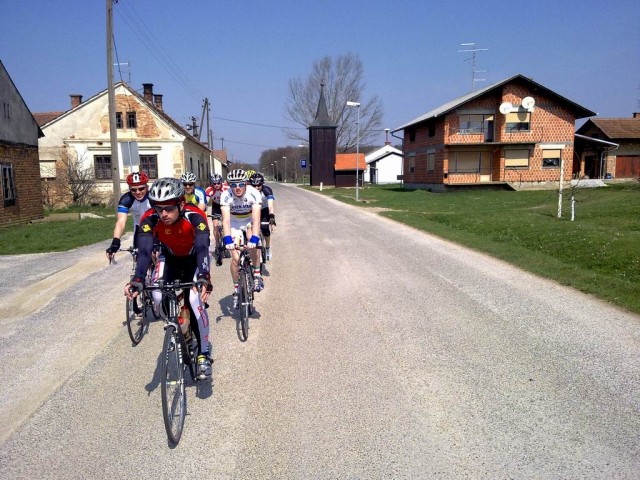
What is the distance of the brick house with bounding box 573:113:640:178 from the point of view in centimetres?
4156

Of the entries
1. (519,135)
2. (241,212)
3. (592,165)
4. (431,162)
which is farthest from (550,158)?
(241,212)

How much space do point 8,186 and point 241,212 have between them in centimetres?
1683

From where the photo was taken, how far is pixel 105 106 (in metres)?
33.6

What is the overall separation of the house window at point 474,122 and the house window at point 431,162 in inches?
141

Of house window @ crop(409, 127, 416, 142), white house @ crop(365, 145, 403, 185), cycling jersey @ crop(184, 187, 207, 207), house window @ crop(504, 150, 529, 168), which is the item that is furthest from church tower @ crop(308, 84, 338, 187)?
cycling jersey @ crop(184, 187, 207, 207)

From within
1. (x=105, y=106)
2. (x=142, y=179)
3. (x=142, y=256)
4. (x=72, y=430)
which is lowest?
(x=72, y=430)

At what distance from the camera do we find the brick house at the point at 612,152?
4156 centimetres

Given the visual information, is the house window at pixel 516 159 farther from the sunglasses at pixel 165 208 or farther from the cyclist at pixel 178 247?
the sunglasses at pixel 165 208

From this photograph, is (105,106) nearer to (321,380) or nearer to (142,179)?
(142,179)

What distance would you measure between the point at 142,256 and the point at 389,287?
16.1 feet

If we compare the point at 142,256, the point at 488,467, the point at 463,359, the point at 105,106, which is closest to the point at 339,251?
the point at 463,359

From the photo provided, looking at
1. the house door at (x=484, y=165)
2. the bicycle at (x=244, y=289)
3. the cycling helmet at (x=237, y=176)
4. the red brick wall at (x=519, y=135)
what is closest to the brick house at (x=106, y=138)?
the red brick wall at (x=519, y=135)

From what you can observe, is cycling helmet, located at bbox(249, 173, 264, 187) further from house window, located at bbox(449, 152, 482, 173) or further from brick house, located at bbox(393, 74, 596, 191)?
house window, located at bbox(449, 152, 482, 173)

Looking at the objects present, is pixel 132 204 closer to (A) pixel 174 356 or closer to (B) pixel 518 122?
(A) pixel 174 356
